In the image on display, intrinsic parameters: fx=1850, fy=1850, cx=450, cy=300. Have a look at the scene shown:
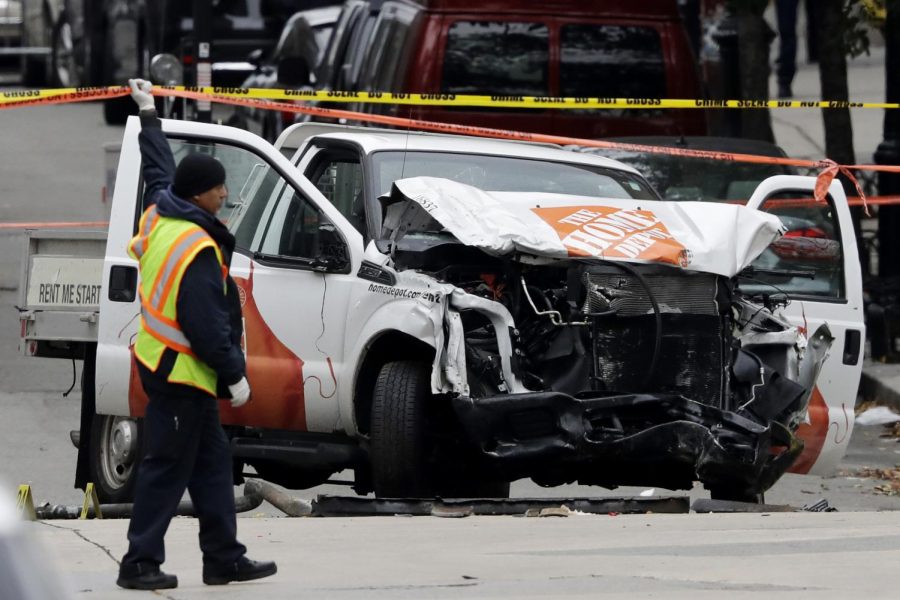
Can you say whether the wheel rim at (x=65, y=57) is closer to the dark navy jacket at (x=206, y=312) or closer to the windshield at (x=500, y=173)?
the windshield at (x=500, y=173)

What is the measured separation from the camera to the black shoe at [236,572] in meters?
6.32

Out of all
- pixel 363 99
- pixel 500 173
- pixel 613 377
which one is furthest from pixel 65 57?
pixel 613 377

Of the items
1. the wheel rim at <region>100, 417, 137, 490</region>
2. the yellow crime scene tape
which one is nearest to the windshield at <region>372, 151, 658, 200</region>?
the wheel rim at <region>100, 417, 137, 490</region>

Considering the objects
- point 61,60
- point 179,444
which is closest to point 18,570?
point 179,444

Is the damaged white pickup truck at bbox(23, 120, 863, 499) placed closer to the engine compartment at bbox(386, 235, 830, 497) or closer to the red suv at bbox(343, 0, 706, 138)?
the engine compartment at bbox(386, 235, 830, 497)

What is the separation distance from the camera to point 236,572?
20.7 feet

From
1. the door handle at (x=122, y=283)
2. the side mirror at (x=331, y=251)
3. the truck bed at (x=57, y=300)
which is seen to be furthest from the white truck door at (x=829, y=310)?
the truck bed at (x=57, y=300)

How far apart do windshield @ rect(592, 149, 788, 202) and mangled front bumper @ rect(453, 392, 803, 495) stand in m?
4.41

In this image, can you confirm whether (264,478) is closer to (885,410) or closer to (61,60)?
(885,410)

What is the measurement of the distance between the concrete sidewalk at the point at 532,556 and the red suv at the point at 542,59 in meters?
5.84

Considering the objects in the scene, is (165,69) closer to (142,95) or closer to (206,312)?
(142,95)

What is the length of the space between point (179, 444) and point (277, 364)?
2.20m

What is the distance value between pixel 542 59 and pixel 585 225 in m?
5.84

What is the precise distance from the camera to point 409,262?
822 cm
